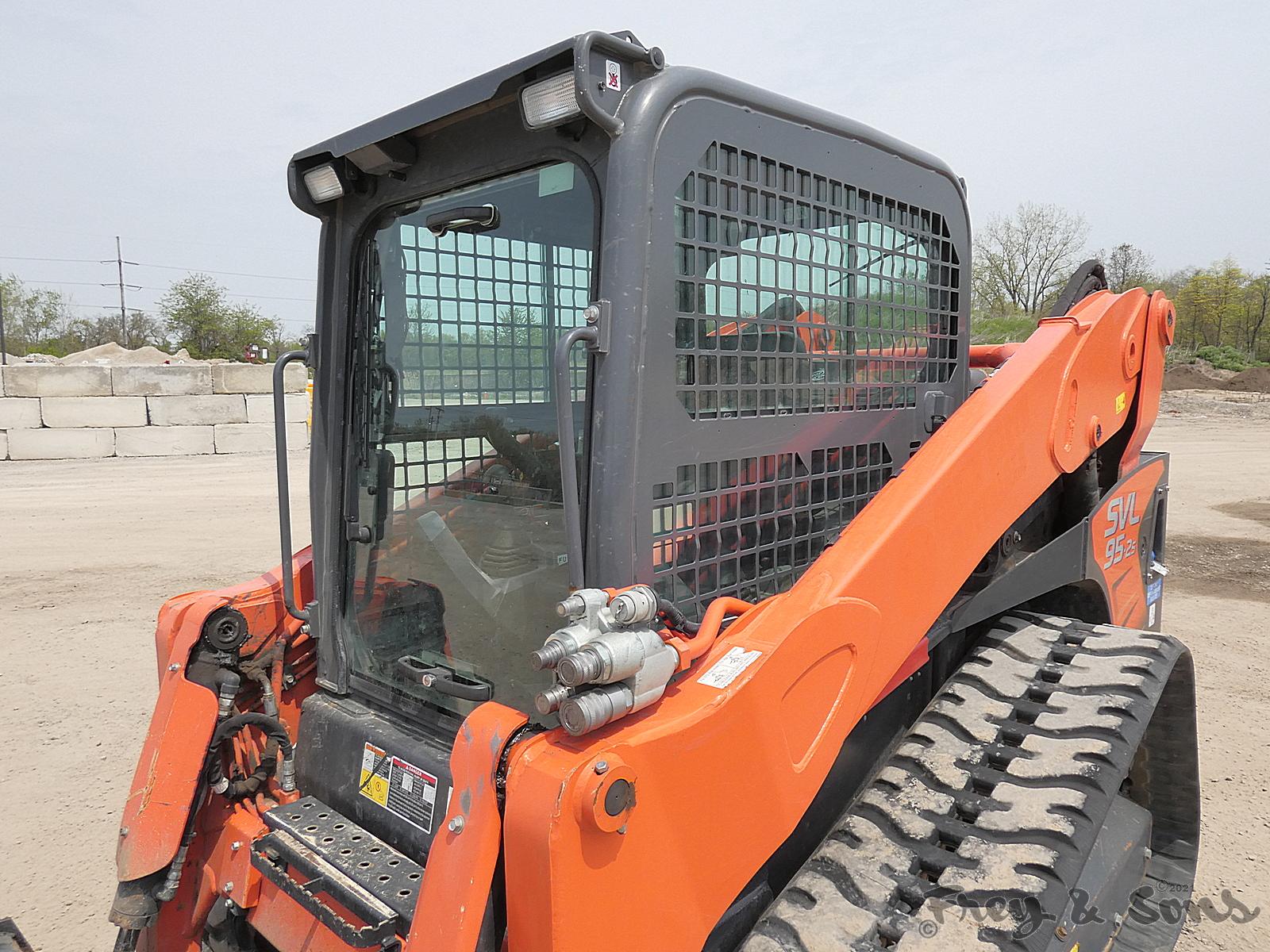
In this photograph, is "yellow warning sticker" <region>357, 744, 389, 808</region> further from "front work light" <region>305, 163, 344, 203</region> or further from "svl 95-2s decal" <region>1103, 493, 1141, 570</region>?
"svl 95-2s decal" <region>1103, 493, 1141, 570</region>

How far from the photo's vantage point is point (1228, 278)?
45.1m

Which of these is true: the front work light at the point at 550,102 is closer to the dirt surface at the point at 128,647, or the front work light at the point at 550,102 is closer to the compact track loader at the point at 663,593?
the compact track loader at the point at 663,593

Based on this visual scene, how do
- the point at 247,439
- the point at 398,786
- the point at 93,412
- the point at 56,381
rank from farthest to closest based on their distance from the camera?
the point at 247,439 → the point at 93,412 → the point at 56,381 → the point at 398,786

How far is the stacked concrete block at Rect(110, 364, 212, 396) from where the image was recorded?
53.8ft

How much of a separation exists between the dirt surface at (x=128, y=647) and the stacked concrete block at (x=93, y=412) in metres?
1.93

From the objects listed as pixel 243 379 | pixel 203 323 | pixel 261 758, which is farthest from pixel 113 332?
pixel 261 758

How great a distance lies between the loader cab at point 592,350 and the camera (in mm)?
1760

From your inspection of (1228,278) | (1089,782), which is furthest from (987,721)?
(1228,278)

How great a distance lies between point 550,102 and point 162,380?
17274 millimetres

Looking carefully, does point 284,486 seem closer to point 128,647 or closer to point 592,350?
point 592,350

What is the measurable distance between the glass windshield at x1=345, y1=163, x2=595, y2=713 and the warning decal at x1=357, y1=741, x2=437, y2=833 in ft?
0.56

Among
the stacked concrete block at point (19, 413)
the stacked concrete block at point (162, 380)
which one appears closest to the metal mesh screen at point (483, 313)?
the stacked concrete block at point (19, 413)

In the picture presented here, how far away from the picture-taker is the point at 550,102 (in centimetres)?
174

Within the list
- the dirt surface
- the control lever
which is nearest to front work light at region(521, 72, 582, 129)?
the control lever
